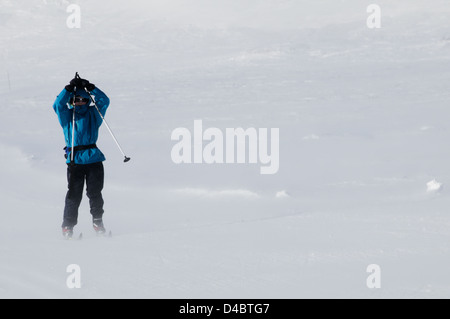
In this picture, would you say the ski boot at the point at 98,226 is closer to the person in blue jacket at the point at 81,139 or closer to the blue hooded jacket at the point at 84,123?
the person in blue jacket at the point at 81,139

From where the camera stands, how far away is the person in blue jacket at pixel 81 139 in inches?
222

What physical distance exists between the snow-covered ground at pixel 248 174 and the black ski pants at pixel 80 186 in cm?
40

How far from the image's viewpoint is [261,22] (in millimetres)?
32219

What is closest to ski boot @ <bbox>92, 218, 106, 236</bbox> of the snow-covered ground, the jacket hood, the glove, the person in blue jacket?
the person in blue jacket

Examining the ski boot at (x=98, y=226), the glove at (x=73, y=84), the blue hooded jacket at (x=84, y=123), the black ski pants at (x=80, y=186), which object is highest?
the glove at (x=73, y=84)

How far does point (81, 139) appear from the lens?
5.71m

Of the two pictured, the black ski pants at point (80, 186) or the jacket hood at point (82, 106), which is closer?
the jacket hood at point (82, 106)

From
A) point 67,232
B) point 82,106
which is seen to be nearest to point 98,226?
point 67,232

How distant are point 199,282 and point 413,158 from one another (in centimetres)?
606

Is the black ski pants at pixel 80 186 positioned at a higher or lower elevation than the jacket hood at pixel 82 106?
lower

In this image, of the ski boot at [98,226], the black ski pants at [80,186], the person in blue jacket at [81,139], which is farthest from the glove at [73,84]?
the ski boot at [98,226]

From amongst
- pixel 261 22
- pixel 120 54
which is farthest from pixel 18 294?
pixel 261 22

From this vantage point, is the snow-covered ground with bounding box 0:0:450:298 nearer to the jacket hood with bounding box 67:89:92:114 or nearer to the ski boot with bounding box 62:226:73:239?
the ski boot with bounding box 62:226:73:239

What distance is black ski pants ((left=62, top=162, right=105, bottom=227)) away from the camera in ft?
19.1
